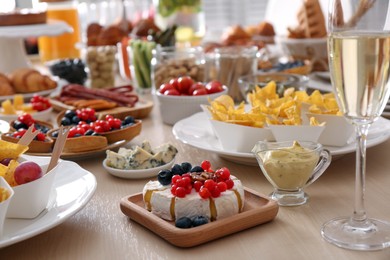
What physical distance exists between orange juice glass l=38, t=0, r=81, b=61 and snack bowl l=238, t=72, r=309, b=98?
1.36 meters

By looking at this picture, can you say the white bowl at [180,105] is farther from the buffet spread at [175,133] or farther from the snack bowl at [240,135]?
the snack bowl at [240,135]

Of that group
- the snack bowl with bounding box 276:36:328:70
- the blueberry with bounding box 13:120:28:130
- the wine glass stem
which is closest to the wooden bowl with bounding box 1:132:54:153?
the blueberry with bounding box 13:120:28:130

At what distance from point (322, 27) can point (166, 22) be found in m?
1.05

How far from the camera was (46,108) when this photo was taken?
1.66m

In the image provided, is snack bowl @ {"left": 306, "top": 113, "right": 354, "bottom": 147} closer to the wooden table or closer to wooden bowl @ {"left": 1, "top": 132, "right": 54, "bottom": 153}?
the wooden table

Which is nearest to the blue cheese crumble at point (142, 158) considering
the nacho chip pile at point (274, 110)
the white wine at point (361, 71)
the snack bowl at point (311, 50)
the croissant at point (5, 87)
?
the nacho chip pile at point (274, 110)

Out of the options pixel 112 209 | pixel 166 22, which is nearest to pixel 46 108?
pixel 112 209

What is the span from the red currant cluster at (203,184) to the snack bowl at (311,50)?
3.84 feet

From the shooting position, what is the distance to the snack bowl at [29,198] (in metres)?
0.82

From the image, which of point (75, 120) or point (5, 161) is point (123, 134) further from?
point (5, 161)

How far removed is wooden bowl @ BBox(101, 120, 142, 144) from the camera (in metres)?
1.27

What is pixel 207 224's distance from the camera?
2.69 ft

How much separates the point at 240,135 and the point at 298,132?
10 centimetres

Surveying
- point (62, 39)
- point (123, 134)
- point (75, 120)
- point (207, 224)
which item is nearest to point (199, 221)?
point (207, 224)
